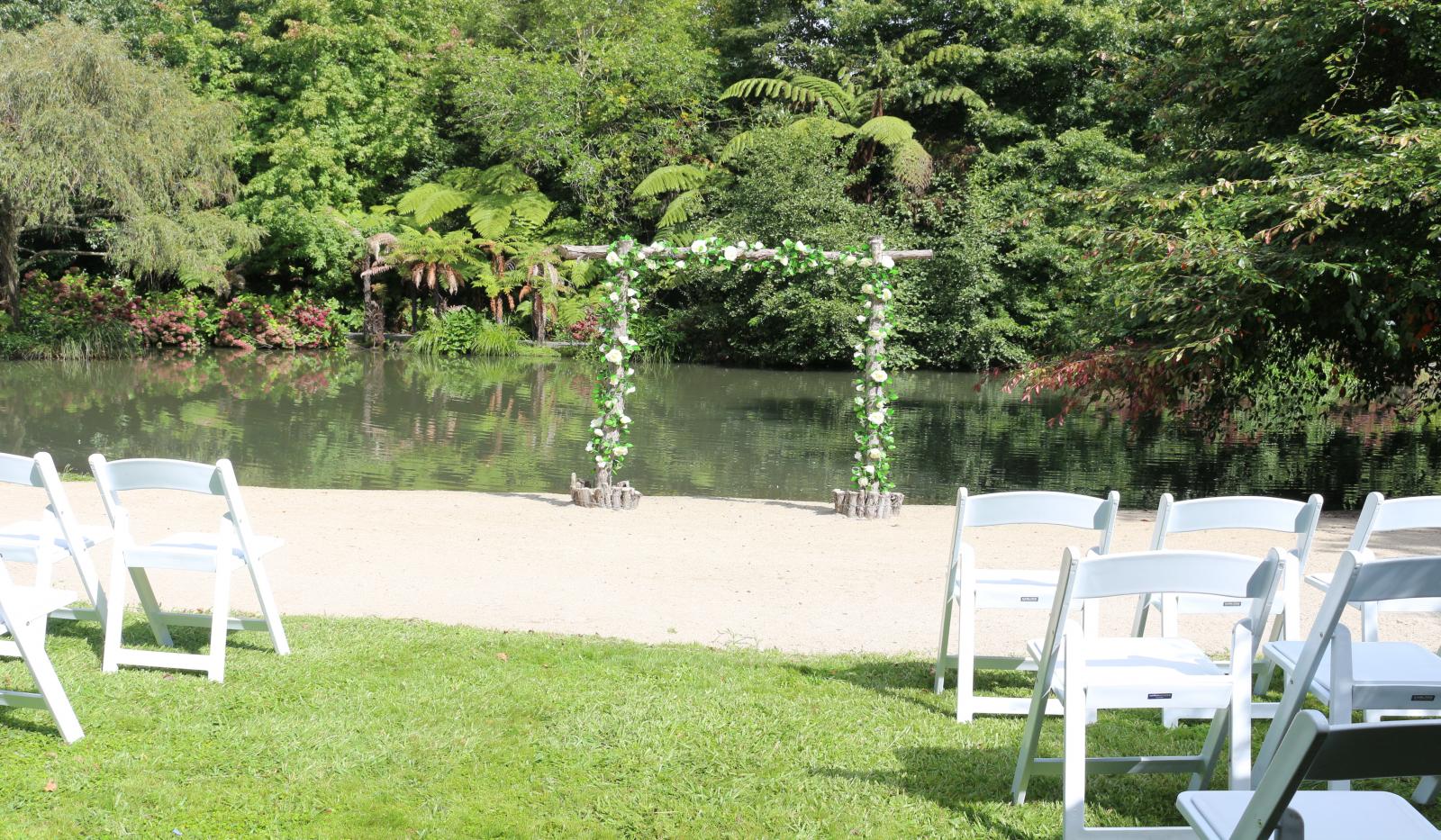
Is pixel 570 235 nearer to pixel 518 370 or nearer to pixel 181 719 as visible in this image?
pixel 518 370

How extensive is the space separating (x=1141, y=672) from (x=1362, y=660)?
0.68 metres

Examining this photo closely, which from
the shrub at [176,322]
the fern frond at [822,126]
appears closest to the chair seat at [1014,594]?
the fern frond at [822,126]

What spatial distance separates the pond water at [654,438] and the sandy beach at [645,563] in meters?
2.05

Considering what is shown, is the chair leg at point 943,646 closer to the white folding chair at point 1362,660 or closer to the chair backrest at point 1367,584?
the white folding chair at point 1362,660

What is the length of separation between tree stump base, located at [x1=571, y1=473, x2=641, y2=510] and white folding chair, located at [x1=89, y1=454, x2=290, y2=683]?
4941 millimetres

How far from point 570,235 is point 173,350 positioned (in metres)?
9.15

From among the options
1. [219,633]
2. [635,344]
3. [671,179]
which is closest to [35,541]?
[219,633]

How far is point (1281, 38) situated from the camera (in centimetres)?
1095

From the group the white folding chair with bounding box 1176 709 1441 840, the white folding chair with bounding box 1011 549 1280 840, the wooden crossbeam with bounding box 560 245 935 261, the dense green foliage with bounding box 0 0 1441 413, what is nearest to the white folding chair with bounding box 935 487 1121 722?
the white folding chair with bounding box 1011 549 1280 840

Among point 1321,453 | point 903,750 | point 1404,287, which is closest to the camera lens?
point 903,750

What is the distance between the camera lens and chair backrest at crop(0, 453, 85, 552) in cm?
423

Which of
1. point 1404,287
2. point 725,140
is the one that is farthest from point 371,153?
point 1404,287

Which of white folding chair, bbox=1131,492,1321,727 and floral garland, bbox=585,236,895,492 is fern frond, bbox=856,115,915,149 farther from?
white folding chair, bbox=1131,492,1321,727

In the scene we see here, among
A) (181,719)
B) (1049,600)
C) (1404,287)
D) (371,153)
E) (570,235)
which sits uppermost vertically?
(371,153)
